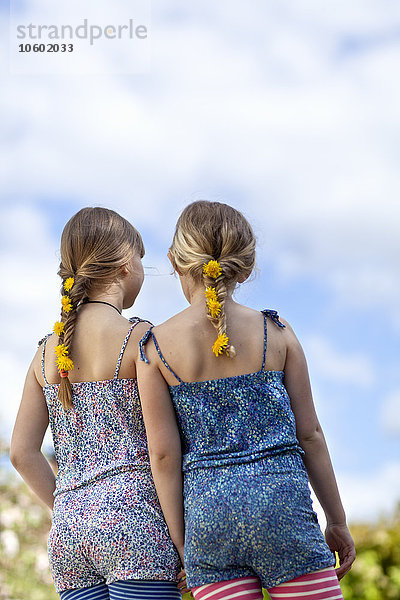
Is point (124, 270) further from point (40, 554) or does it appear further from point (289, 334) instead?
point (40, 554)

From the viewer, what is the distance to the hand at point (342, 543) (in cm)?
254

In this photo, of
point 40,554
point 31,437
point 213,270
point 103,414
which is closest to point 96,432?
point 103,414

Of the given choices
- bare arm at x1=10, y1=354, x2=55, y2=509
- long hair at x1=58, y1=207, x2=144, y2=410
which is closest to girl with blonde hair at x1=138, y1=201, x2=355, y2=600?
long hair at x1=58, y1=207, x2=144, y2=410

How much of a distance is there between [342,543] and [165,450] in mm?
768

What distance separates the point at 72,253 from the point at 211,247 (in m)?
0.54

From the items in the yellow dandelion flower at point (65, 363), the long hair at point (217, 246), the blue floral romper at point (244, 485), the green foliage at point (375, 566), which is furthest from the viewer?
the green foliage at point (375, 566)

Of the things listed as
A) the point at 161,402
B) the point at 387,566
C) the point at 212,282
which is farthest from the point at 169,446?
the point at 387,566

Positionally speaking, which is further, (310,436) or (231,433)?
(310,436)

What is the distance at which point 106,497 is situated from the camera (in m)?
2.33

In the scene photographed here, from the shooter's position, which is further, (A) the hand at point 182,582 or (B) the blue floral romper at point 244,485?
(A) the hand at point 182,582

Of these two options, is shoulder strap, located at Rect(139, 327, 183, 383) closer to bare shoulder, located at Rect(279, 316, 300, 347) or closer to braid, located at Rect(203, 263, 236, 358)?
braid, located at Rect(203, 263, 236, 358)

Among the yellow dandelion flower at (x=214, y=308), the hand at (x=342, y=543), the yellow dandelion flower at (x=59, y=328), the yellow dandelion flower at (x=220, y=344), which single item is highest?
the yellow dandelion flower at (x=59, y=328)

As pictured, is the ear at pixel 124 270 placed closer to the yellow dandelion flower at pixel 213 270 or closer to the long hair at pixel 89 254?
the long hair at pixel 89 254

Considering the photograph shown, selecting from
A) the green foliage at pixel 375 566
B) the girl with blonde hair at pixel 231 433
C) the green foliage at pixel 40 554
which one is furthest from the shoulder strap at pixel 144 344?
the green foliage at pixel 375 566
